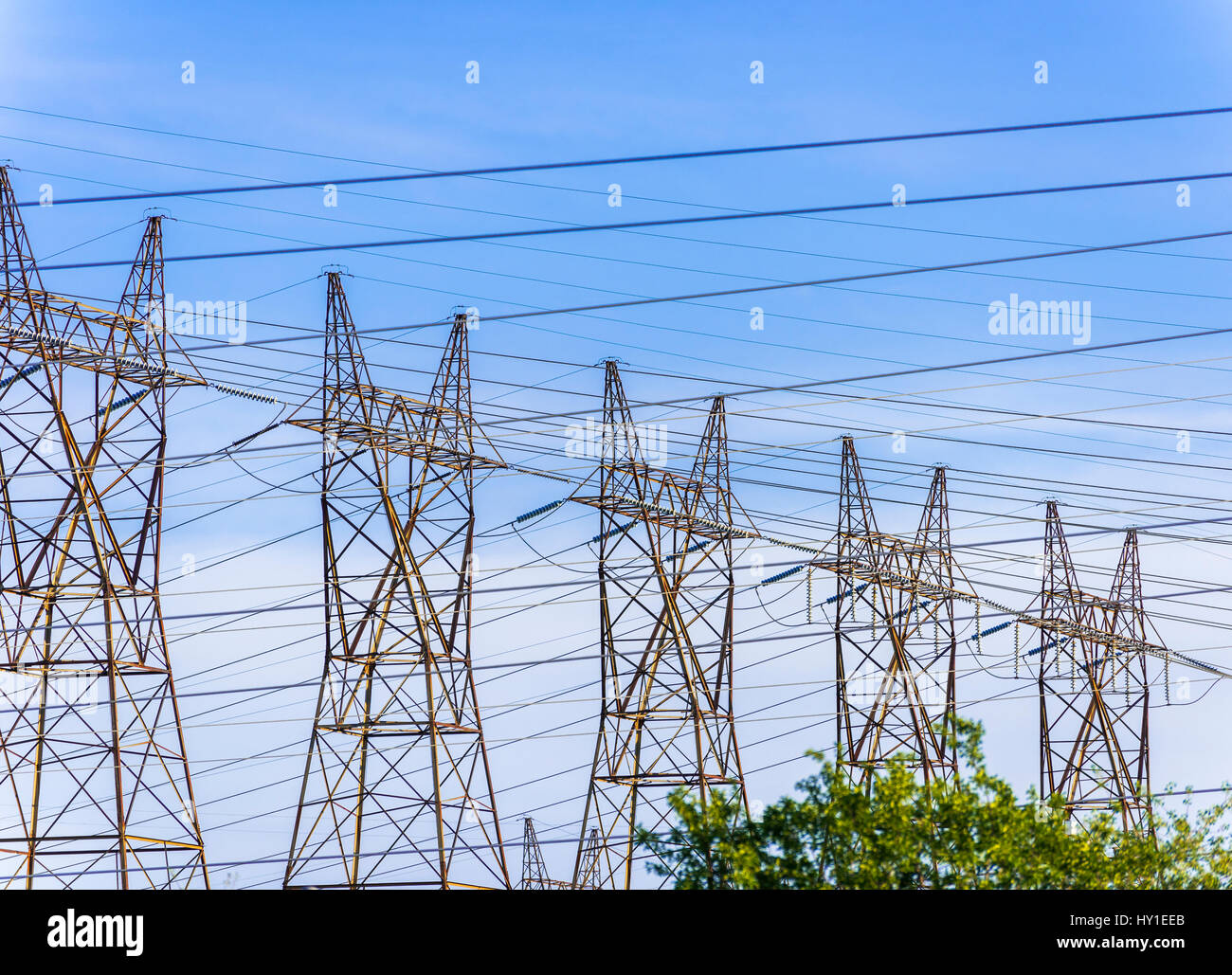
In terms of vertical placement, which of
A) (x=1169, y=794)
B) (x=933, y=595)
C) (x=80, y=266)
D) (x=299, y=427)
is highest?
(x=80, y=266)

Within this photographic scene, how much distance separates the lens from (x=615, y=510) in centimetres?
3572

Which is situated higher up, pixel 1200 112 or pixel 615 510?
pixel 1200 112
